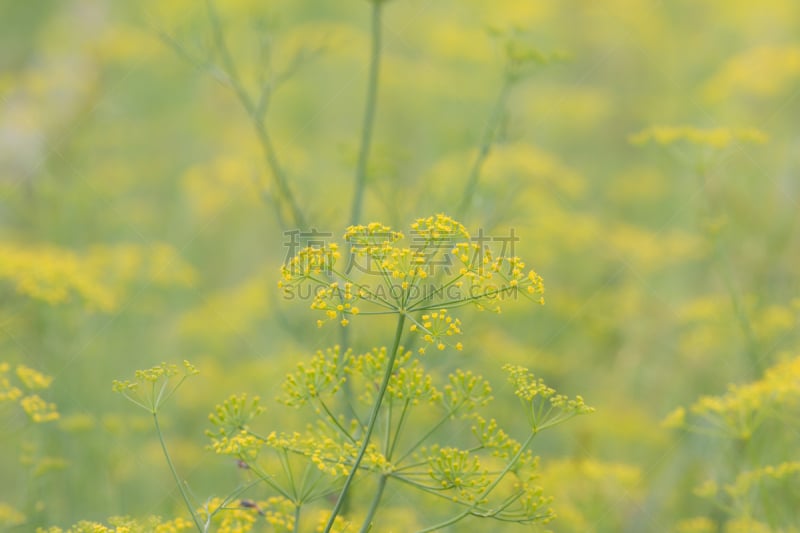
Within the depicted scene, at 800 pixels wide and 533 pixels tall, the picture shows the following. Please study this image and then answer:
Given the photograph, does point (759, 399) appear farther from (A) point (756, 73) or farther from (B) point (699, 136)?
(A) point (756, 73)

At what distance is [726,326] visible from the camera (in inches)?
163

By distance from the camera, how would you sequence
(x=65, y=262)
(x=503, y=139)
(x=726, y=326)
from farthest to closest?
1. (x=726, y=326)
2. (x=65, y=262)
3. (x=503, y=139)

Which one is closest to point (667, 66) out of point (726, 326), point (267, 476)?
point (726, 326)

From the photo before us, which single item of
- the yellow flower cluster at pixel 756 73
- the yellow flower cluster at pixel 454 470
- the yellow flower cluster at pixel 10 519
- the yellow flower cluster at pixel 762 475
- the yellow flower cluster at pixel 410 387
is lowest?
the yellow flower cluster at pixel 454 470

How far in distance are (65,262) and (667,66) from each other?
6492 millimetres

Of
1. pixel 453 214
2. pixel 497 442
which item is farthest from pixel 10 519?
pixel 453 214

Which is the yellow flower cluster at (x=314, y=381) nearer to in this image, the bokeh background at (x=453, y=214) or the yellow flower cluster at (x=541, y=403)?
the yellow flower cluster at (x=541, y=403)

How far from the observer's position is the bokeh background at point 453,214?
3.53 m

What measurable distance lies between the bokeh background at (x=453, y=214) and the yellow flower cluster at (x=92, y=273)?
24mm

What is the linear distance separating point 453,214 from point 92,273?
2067 mm

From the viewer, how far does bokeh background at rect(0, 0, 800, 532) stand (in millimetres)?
3525

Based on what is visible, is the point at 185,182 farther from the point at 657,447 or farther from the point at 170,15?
the point at 657,447

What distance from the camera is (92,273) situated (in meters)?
4.09

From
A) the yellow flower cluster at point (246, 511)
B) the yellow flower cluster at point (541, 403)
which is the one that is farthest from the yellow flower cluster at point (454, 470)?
the yellow flower cluster at point (246, 511)
